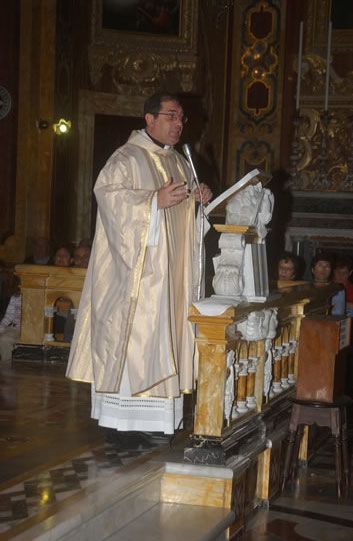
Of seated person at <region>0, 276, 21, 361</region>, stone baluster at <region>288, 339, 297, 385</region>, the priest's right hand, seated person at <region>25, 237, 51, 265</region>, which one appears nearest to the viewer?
the priest's right hand

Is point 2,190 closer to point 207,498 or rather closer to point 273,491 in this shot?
point 273,491

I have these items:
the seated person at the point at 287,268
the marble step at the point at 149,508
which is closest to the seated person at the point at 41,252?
the seated person at the point at 287,268

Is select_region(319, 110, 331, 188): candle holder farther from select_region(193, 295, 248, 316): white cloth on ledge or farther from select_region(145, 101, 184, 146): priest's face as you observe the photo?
select_region(193, 295, 248, 316): white cloth on ledge

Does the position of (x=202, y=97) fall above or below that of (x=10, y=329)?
above

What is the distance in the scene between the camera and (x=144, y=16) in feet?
39.8

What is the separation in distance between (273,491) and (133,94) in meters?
7.32

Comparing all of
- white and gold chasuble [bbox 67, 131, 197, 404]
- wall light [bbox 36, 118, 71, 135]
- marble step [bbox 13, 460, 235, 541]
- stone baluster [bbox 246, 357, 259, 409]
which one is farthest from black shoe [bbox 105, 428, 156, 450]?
wall light [bbox 36, 118, 71, 135]

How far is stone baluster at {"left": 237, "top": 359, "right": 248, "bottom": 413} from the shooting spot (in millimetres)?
5272

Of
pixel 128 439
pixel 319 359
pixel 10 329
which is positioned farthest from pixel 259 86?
pixel 128 439

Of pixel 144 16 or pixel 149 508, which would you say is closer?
pixel 149 508

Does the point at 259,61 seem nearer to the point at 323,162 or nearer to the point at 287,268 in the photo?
the point at 323,162

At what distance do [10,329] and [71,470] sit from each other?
3842 mm

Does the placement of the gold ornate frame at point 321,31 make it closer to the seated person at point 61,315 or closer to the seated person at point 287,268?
the seated person at point 287,268

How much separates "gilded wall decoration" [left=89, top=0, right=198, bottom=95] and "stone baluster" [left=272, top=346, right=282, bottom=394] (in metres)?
6.58
